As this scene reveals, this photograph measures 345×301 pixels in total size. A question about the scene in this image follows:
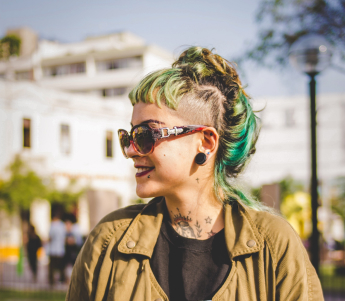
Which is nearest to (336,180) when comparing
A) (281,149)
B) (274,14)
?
(281,149)

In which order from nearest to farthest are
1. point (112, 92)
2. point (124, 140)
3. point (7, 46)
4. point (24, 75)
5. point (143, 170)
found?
1. point (143, 170)
2. point (124, 140)
3. point (7, 46)
4. point (112, 92)
5. point (24, 75)

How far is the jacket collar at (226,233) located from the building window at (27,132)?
941 inches

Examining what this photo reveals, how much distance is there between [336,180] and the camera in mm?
Answer: 28922

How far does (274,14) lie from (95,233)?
811 cm

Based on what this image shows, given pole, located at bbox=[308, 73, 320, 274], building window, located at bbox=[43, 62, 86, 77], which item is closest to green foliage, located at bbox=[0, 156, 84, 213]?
pole, located at bbox=[308, 73, 320, 274]

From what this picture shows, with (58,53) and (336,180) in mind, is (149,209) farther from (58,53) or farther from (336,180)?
(58,53)

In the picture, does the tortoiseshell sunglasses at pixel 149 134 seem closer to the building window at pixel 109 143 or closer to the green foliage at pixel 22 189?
the green foliage at pixel 22 189

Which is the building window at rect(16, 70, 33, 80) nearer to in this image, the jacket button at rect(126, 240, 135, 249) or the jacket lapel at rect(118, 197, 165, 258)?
the jacket lapel at rect(118, 197, 165, 258)

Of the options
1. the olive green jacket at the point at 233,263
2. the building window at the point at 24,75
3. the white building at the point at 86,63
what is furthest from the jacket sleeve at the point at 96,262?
the building window at the point at 24,75

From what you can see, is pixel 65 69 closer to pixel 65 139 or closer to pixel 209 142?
pixel 65 139

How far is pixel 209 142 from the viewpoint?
193 cm

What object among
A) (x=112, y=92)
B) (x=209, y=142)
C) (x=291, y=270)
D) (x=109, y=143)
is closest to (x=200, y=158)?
(x=209, y=142)

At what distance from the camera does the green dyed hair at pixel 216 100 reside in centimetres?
185

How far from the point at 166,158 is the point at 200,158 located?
152mm
